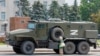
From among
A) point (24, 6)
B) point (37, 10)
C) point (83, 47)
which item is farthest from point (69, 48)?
point (24, 6)

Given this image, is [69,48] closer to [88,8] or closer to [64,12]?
[64,12]

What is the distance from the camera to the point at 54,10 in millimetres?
95562

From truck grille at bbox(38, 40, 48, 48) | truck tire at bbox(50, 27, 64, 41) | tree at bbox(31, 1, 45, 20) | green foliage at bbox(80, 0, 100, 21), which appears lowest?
green foliage at bbox(80, 0, 100, 21)

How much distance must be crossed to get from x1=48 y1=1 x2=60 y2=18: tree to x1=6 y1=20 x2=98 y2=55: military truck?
58.7m

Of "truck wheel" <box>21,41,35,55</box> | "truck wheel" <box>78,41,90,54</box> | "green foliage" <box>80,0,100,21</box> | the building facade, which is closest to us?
"truck wheel" <box>21,41,35,55</box>

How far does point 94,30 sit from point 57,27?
9.89ft

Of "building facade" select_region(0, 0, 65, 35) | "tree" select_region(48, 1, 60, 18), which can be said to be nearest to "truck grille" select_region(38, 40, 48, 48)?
"tree" select_region(48, 1, 60, 18)

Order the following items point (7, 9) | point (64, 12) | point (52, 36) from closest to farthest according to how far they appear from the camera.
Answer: point (52, 36) → point (64, 12) → point (7, 9)

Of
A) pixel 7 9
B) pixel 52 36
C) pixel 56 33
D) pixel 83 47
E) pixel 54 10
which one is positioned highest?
pixel 56 33

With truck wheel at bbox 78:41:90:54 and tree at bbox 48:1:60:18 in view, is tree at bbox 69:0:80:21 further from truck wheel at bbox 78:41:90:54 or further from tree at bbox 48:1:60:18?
truck wheel at bbox 78:41:90:54

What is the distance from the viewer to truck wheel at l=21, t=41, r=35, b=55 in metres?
33.6

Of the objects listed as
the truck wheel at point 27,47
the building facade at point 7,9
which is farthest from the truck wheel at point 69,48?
the building facade at point 7,9

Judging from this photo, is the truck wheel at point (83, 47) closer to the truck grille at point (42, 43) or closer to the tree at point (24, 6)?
the truck grille at point (42, 43)

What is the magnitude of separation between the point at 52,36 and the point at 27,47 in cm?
201
